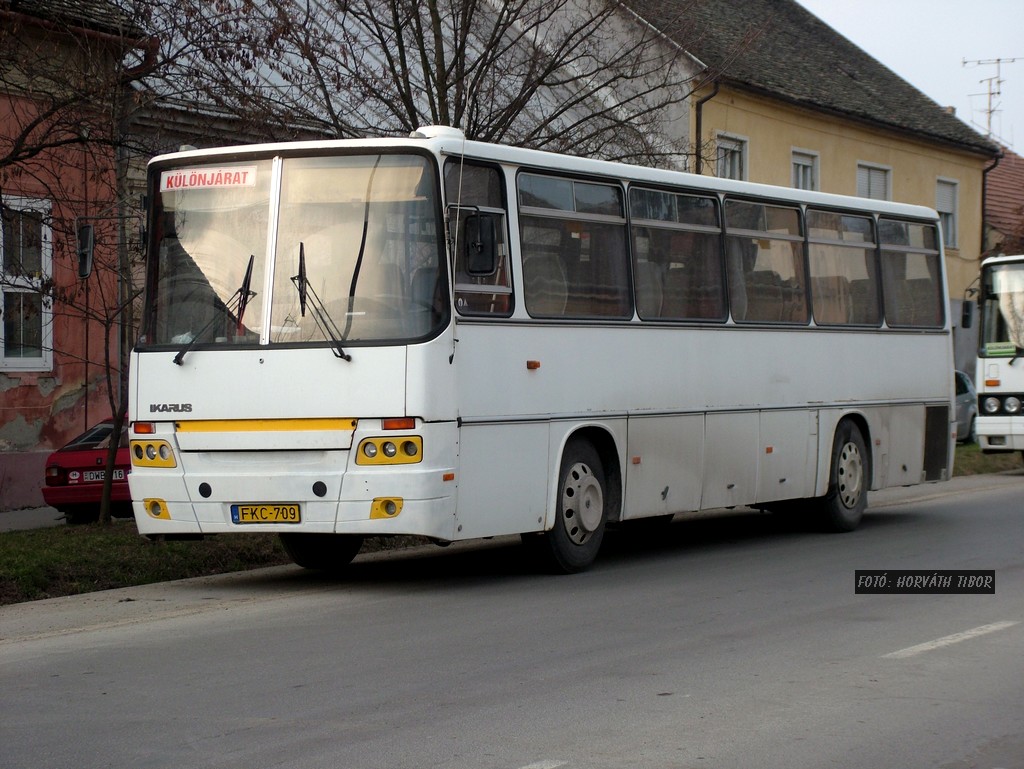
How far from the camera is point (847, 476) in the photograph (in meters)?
15.6

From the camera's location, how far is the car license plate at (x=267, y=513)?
10430mm

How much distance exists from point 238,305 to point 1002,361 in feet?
53.5

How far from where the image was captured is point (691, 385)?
43.1 feet

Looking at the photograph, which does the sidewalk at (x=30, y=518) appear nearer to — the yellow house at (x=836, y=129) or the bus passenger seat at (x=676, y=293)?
the bus passenger seat at (x=676, y=293)

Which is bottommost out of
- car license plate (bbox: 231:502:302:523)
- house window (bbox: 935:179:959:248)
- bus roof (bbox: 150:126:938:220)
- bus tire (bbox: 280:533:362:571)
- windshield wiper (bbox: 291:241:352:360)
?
bus tire (bbox: 280:533:362:571)

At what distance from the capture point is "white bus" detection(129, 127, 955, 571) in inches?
408

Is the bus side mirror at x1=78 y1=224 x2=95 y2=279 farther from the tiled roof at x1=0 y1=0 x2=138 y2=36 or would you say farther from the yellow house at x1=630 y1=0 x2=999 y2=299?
the yellow house at x1=630 y1=0 x2=999 y2=299

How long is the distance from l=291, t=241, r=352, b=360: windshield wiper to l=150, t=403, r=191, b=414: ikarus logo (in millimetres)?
1084

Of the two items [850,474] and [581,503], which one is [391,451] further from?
[850,474]

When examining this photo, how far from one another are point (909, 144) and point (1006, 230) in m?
5.39

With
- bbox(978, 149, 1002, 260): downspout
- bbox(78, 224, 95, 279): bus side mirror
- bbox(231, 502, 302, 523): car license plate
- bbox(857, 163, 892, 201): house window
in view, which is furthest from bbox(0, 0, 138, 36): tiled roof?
bbox(978, 149, 1002, 260): downspout

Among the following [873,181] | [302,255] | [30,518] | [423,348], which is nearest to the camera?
[423,348]

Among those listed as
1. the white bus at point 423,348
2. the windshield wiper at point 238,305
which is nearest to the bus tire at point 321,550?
the white bus at point 423,348

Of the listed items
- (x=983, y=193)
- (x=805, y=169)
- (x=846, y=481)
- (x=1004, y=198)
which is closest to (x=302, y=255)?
(x=846, y=481)
